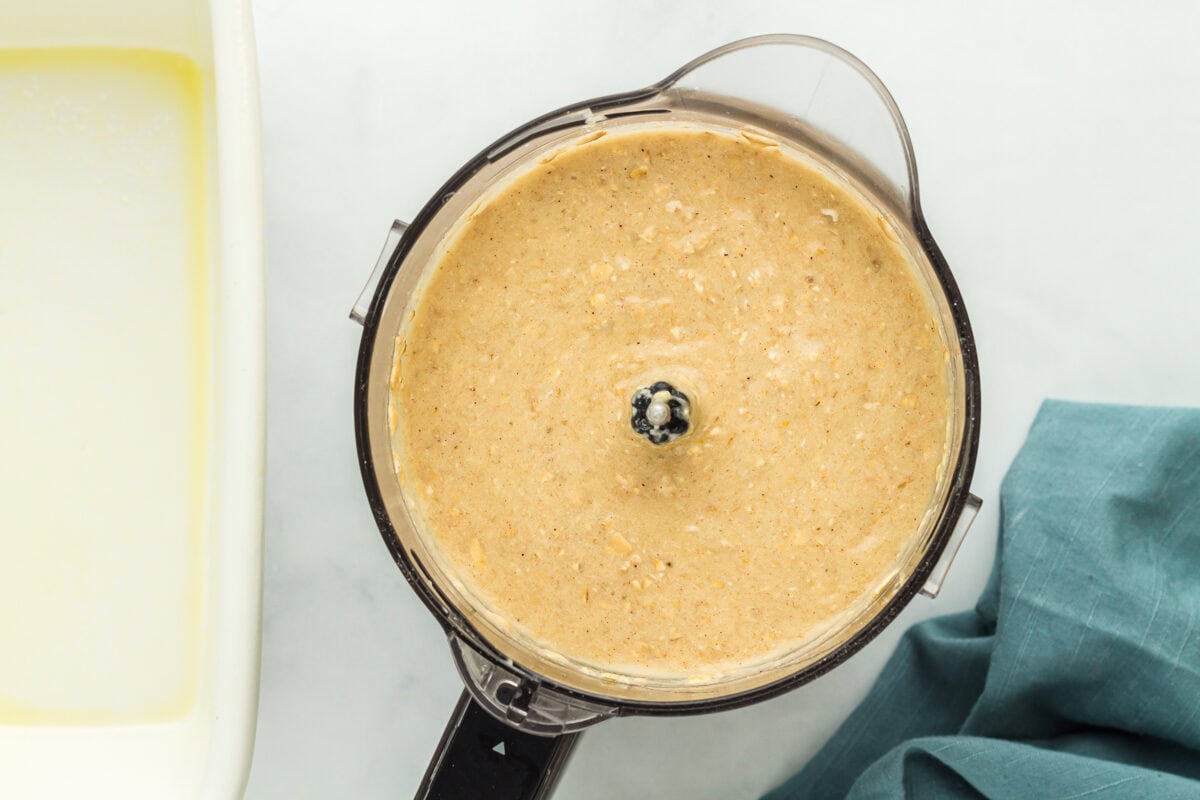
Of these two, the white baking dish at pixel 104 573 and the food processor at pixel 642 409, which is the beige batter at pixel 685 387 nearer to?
Result: the food processor at pixel 642 409

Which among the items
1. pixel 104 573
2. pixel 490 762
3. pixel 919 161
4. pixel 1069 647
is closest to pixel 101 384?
pixel 104 573

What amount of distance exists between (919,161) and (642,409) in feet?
1.33

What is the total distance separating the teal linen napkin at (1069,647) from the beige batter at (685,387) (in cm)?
19

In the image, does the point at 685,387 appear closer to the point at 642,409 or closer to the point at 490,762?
the point at 642,409

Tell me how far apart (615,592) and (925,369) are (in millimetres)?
293

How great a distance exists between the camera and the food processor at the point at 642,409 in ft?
2.80

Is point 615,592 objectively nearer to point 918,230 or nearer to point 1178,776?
point 918,230

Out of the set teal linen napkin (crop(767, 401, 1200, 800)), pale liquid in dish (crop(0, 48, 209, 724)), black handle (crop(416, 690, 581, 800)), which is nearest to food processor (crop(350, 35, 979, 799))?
black handle (crop(416, 690, 581, 800))

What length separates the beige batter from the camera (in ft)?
2.86

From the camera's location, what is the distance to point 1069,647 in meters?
1.01

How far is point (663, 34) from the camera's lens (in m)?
1.07

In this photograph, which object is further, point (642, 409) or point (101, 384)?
point (101, 384)

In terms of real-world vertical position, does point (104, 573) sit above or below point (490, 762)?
above

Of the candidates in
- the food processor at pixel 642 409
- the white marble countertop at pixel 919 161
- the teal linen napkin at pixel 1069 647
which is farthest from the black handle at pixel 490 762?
the teal linen napkin at pixel 1069 647
